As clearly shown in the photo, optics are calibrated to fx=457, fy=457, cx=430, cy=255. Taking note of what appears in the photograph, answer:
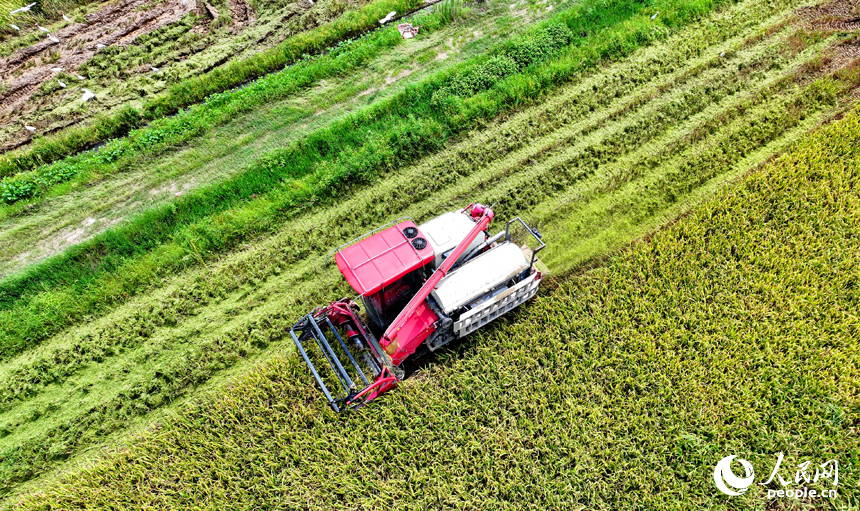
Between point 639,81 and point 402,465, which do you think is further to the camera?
point 639,81

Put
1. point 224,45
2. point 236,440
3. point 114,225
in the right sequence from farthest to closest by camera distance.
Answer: point 224,45 → point 114,225 → point 236,440

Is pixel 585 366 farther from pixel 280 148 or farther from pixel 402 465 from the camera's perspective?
pixel 280 148

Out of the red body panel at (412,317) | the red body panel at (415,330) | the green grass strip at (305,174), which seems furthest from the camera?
the green grass strip at (305,174)

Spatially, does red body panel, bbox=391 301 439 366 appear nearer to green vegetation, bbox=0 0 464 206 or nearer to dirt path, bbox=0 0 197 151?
green vegetation, bbox=0 0 464 206

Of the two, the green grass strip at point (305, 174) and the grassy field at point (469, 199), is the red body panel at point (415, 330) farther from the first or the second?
the green grass strip at point (305, 174)

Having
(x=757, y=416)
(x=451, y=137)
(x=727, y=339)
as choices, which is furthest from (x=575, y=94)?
(x=757, y=416)

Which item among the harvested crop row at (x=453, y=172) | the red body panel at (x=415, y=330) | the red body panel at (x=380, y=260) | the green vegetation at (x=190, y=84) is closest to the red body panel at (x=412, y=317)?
the red body panel at (x=415, y=330)

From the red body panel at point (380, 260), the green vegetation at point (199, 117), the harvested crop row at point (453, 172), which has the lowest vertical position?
the harvested crop row at point (453, 172)
